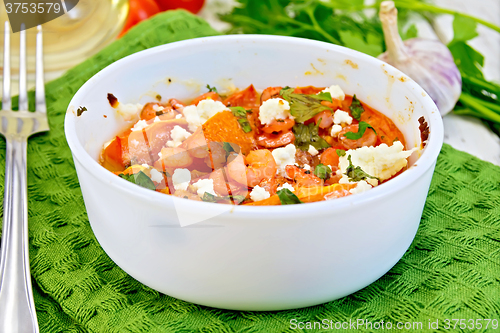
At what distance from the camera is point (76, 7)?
8.57ft

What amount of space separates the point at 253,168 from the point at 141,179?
0.37 m

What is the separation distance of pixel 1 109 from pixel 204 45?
0.96m

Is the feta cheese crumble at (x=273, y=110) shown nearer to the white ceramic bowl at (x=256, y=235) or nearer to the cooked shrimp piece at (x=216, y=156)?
the cooked shrimp piece at (x=216, y=156)

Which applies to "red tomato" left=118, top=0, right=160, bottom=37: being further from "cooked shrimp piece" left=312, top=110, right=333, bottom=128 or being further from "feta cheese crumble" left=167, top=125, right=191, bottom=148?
"cooked shrimp piece" left=312, top=110, right=333, bottom=128

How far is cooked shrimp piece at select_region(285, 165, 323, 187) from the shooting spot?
1.54 m

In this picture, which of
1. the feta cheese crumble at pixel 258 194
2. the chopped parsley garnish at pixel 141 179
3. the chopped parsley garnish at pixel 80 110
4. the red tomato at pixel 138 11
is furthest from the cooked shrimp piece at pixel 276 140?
the red tomato at pixel 138 11

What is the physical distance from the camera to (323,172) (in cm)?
159

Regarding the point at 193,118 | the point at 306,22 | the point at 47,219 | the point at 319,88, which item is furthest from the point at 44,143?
the point at 306,22

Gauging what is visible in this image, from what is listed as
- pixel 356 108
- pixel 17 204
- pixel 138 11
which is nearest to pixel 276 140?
pixel 356 108

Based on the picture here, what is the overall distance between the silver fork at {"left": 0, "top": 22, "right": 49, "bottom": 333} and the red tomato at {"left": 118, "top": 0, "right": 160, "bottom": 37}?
89 centimetres

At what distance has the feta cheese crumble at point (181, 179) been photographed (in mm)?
1484

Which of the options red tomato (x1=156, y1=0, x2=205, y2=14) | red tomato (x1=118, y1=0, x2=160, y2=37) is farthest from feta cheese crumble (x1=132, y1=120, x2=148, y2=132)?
red tomato (x1=156, y1=0, x2=205, y2=14)

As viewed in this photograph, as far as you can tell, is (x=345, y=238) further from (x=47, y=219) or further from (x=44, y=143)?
(x=44, y=143)

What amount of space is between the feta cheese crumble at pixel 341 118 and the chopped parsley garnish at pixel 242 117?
13.0 inches
